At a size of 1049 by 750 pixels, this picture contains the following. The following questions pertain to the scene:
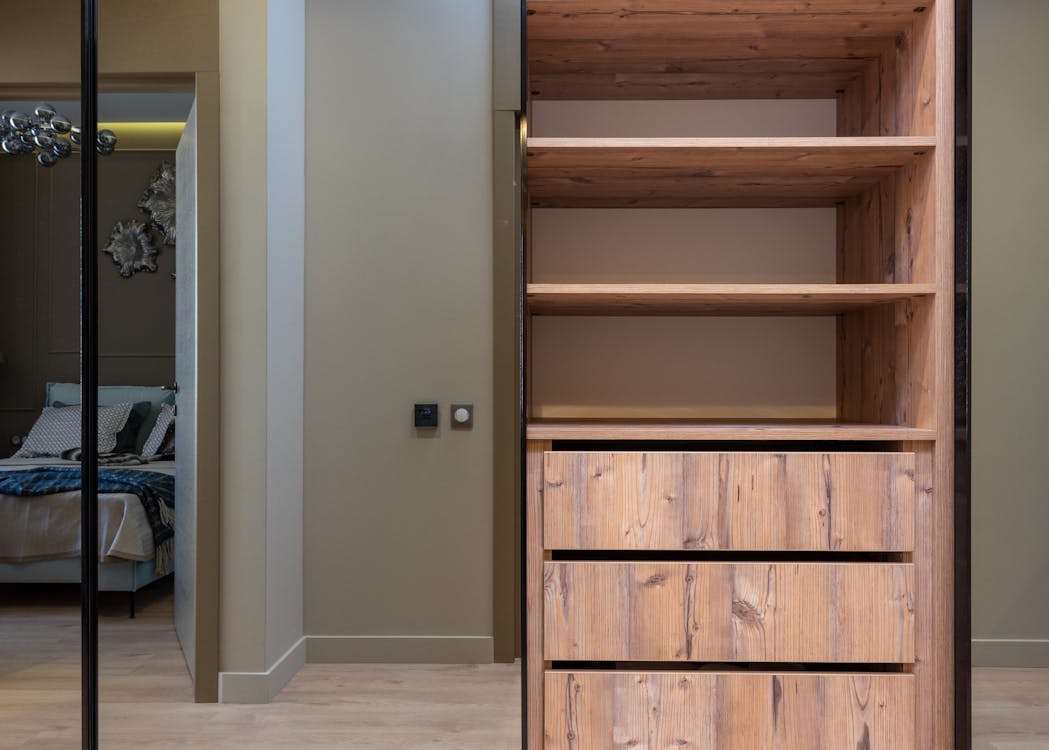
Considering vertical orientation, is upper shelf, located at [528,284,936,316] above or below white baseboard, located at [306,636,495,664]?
above

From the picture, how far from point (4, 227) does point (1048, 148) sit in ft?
8.25

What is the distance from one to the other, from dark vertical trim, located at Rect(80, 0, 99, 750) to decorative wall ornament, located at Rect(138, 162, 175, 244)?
0.46 ft

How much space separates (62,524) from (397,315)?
1273mm

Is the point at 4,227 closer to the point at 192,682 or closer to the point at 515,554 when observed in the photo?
the point at 192,682

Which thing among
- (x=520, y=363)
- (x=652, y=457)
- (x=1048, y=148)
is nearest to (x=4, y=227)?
(x=520, y=363)

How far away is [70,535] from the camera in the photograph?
82.0 inches

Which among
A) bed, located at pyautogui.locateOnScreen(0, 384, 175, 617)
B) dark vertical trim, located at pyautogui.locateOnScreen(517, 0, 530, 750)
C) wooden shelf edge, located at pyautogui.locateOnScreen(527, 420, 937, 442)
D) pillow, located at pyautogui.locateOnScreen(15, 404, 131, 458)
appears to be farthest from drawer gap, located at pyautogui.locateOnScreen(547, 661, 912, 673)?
pillow, located at pyautogui.locateOnScreen(15, 404, 131, 458)

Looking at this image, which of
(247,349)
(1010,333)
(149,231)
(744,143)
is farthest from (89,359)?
(1010,333)

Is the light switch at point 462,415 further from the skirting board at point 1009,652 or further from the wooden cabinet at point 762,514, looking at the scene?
the skirting board at point 1009,652

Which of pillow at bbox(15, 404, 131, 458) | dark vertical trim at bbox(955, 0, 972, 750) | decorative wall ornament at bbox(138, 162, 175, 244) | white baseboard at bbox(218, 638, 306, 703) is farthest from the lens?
white baseboard at bbox(218, 638, 306, 703)

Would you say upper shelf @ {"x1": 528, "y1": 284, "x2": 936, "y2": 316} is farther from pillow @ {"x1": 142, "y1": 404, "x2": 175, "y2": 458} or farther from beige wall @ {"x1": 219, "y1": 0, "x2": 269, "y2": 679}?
pillow @ {"x1": 142, "y1": 404, "x2": 175, "y2": 458}

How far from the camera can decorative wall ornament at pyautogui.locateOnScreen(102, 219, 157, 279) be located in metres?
2.19

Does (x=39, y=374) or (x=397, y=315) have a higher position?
(x=397, y=315)

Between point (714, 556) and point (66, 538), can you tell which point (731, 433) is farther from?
point (66, 538)
